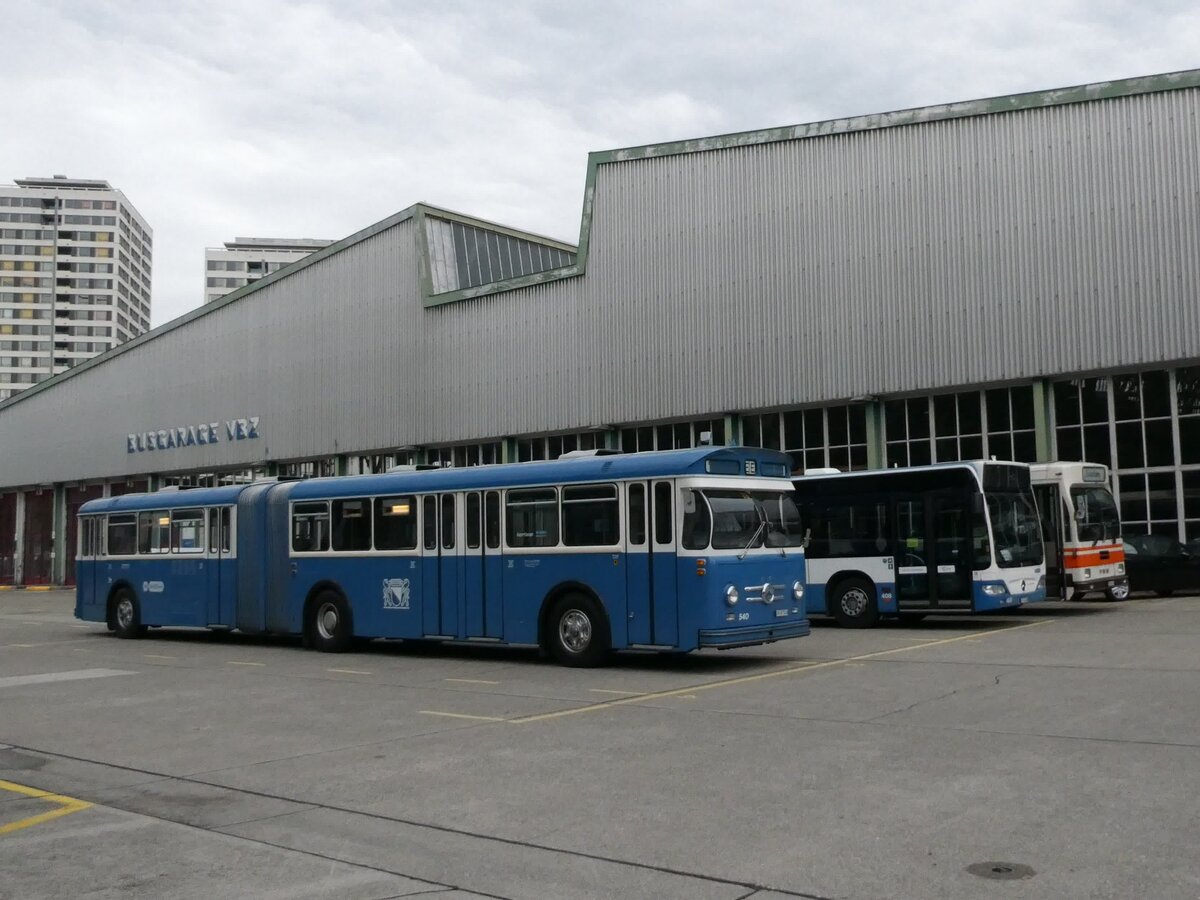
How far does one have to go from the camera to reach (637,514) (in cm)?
1562

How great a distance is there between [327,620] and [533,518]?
5373 mm

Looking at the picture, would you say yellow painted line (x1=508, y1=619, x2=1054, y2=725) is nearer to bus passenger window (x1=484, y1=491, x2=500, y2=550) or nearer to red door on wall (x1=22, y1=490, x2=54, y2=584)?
bus passenger window (x1=484, y1=491, x2=500, y2=550)

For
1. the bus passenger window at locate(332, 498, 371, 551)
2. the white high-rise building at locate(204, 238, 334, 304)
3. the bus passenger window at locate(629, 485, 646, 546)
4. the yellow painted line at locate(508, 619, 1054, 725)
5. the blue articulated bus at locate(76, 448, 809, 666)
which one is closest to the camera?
the yellow painted line at locate(508, 619, 1054, 725)

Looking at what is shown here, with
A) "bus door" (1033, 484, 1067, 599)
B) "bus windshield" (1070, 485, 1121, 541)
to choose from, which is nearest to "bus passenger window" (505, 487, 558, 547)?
"bus door" (1033, 484, 1067, 599)

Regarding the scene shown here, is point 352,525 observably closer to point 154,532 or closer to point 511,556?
point 511,556

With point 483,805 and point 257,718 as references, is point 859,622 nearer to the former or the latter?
point 257,718

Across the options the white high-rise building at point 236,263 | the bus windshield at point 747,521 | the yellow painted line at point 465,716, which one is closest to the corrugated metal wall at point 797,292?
the bus windshield at point 747,521

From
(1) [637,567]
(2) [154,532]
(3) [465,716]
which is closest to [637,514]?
(1) [637,567]

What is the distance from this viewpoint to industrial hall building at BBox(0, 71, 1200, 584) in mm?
28484

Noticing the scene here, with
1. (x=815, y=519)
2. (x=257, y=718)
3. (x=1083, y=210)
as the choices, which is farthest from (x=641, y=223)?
(x=257, y=718)

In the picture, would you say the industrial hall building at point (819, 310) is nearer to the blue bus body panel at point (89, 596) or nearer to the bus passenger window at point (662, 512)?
the blue bus body panel at point (89, 596)

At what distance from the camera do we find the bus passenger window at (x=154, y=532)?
77.6 ft

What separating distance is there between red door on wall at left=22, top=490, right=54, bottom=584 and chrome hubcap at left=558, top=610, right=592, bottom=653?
50.8m

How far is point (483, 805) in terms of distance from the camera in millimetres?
7875
